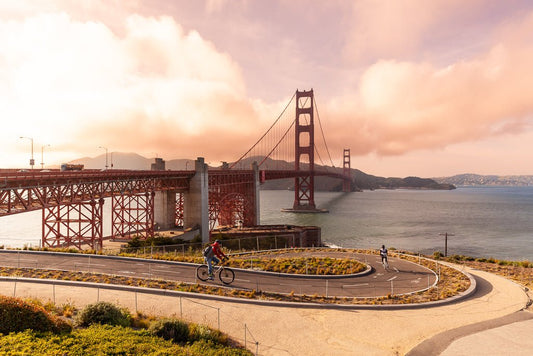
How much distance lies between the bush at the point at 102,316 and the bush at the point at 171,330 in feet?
4.07

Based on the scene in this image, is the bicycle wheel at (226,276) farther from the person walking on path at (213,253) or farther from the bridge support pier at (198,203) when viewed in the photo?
the bridge support pier at (198,203)

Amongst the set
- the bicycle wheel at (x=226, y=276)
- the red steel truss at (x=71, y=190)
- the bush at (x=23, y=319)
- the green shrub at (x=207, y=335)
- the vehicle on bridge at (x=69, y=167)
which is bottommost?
the green shrub at (x=207, y=335)

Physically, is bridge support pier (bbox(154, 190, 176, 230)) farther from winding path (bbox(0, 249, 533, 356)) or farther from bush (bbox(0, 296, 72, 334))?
bush (bbox(0, 296, 72, 334))

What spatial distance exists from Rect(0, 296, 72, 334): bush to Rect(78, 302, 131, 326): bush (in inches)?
40.9

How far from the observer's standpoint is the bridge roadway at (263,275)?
16.7 metres

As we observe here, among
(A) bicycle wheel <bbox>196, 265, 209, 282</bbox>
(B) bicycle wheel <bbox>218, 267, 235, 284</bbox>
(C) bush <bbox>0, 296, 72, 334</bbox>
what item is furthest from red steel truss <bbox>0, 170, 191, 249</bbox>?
(B) bicycle wheel <bbox>218, 267, 235, 284</bbox>

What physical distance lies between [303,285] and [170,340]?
8.89 metres

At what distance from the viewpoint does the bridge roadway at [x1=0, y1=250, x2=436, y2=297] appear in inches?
658

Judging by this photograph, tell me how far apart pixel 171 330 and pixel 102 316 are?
8.10 ft

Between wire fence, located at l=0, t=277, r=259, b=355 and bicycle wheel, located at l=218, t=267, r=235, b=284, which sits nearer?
wire fence, located at l=0, t=277, r=259, b=355

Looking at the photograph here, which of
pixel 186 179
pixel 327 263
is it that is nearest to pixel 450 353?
pixel 327 263

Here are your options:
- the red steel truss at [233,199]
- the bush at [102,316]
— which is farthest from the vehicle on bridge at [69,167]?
the bush at [102,316]

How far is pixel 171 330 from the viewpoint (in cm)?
1062

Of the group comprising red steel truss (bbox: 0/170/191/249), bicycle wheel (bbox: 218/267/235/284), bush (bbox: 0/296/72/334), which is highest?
red steel truss (bbox: 0/170/191/249)
